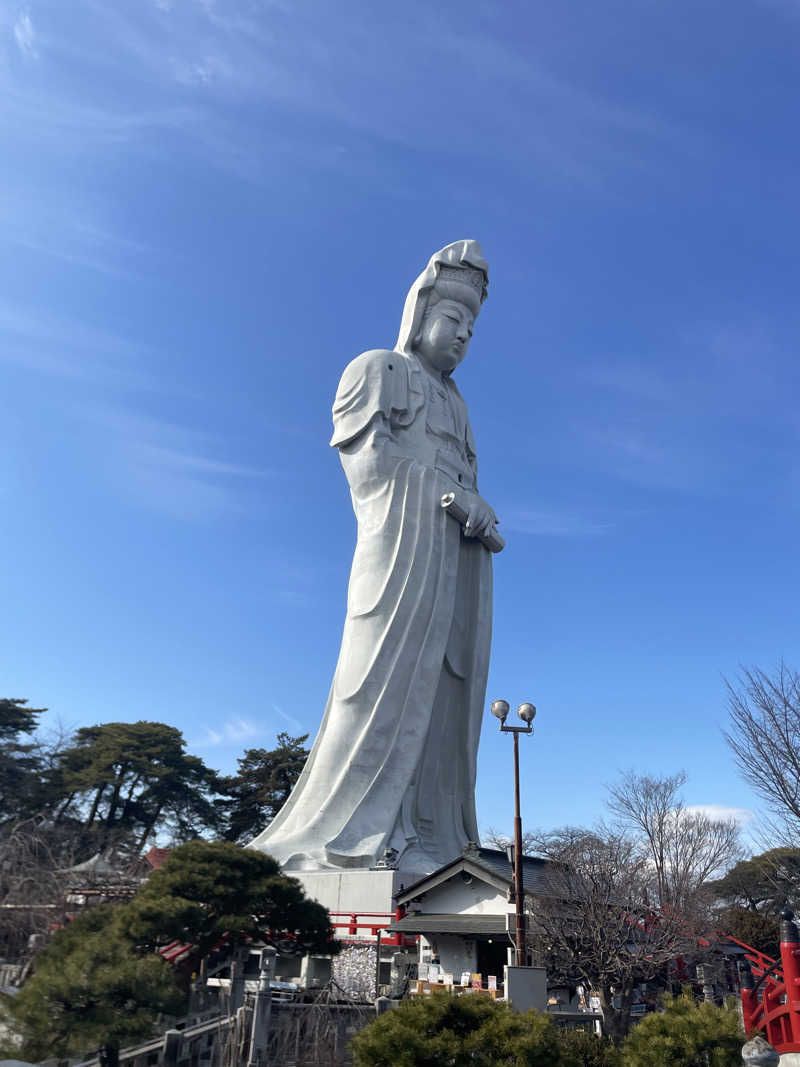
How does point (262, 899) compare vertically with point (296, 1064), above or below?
above

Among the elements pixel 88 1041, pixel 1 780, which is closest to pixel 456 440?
pixel 88 1041

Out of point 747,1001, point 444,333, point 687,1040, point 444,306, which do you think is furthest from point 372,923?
point 444,306

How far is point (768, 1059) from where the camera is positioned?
21.2 feet

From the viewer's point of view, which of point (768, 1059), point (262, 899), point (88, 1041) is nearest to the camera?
point (768, 1059)

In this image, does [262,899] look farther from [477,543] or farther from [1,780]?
[1,780]

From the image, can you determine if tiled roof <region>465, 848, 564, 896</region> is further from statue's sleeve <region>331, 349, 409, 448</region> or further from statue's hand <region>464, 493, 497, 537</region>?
statue's sleeve <region>331, 349, 409, 448</region>

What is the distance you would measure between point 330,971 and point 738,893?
1118 inches

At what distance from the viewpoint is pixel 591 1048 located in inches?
315

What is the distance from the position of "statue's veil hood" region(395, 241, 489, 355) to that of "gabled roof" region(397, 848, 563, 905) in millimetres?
10621

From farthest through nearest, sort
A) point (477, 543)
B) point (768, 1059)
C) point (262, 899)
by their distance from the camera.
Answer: point (477, 543), point (262, 899), point (768, 1059)

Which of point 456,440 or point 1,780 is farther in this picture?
point 1,780

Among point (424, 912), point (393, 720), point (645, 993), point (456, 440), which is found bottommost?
point (645, 993)

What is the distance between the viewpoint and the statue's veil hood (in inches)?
742

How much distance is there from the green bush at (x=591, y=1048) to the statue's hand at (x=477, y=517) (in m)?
10.3
